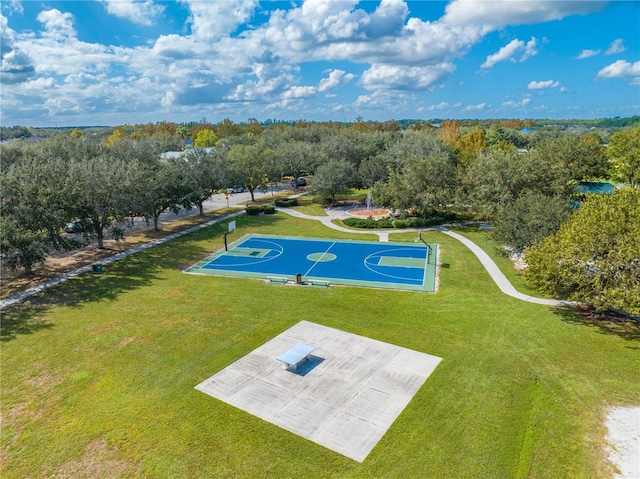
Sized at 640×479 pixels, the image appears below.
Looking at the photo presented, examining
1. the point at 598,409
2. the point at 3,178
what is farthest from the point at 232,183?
the point at 598,409

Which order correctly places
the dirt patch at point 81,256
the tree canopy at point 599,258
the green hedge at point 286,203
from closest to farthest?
the tree canopy at point 599,258 < the dirt patch at point 81,256 < the green hedge at point 286,203

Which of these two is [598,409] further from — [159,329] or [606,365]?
[159,329]

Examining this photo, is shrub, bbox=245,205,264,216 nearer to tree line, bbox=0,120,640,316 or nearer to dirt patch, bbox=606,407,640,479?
tree line, bbox=0,120,640,316

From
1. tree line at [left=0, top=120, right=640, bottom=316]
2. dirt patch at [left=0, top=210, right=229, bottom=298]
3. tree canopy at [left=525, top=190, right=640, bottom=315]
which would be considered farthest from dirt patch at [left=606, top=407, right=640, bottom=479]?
dirt patch at [left=0, top=210, right=229, bottom=298]

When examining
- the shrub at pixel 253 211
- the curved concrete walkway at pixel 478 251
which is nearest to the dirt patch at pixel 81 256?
the shrub at pixel 253 211

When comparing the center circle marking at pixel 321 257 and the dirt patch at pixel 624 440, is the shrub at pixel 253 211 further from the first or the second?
the dirt patch at pixel 624 440
